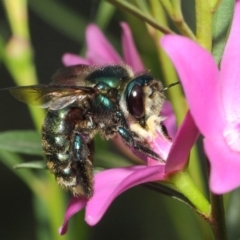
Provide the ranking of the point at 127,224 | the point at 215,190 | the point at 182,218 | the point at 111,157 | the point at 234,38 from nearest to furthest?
1. the point at 215,190
2. the point at 234,38
3. the point at 111,157
4. the point at 182,218
5. the point at 127,224

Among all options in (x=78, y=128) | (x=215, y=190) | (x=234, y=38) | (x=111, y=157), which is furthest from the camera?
(x=111, y=157)

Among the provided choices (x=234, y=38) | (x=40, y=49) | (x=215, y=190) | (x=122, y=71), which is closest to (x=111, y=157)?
(x=122, y=71)

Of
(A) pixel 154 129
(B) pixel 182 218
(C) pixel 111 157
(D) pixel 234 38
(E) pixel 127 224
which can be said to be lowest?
(E) pixel 127 224

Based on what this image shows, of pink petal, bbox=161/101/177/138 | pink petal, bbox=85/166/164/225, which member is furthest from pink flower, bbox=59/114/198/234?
pink petal, bbox=161/101/177/138

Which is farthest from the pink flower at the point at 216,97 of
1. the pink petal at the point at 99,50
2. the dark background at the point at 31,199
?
the dark background at the point at 31,199

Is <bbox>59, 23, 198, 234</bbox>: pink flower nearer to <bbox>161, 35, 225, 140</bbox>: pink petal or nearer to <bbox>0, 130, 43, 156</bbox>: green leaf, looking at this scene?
<bbox>161, 35, 225, 140</bbox>: pink petal

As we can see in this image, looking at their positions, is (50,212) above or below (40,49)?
above

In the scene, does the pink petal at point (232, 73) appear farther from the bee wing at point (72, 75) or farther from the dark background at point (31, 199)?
the dark background at point (31, 199)

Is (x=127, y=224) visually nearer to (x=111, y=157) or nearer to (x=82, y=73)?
(x=111, y=157)

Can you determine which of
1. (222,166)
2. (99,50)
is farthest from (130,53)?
(222,166)
